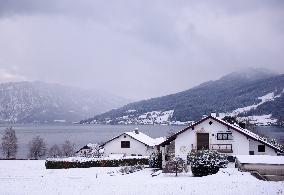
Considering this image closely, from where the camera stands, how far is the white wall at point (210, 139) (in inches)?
2092

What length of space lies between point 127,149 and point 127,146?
1.94 ft

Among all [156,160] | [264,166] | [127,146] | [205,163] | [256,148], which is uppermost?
[256,148]

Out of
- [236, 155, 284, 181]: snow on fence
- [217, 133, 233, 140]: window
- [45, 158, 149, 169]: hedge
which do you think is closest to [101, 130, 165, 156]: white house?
[45, 158, 149, 169]: hedge

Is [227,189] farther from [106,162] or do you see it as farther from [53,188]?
[106,162]

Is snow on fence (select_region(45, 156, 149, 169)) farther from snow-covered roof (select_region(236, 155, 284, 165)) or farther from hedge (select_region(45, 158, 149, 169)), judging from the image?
snow-covered roof (select_region(236, 155, 284, 165))

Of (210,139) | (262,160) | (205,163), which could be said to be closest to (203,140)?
(210,139)

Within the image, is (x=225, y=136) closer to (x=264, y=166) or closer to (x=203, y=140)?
(x=203, y=140)

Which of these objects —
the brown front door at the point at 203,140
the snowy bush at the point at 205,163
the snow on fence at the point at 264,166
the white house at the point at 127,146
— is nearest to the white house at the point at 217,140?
the brown front door at the point at 203,140

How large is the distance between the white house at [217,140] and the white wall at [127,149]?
975 inches

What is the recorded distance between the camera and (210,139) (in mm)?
53531

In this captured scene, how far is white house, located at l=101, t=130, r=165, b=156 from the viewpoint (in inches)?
3098

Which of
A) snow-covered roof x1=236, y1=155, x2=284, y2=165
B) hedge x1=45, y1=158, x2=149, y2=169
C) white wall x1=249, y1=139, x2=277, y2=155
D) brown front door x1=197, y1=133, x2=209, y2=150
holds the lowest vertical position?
hedge x1=45, y1=158, x2=149, y2=169

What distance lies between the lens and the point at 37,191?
30.7 metres

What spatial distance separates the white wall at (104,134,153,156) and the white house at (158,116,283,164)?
24.8m
